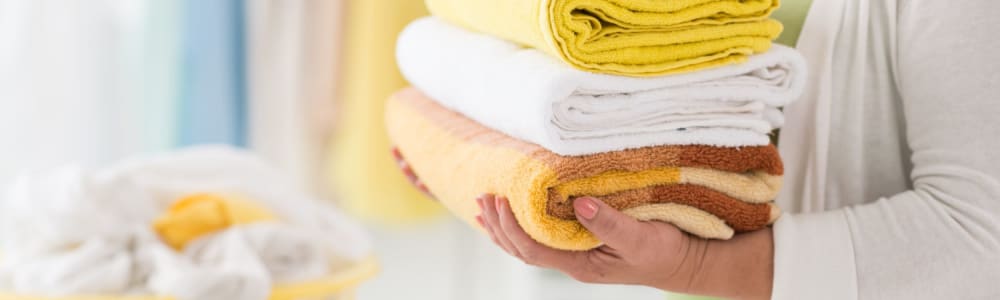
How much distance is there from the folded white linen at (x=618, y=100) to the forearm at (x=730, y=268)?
72mm

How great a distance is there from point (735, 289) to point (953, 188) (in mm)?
158

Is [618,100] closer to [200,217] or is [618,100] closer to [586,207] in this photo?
[586,207]

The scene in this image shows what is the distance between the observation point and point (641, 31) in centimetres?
65

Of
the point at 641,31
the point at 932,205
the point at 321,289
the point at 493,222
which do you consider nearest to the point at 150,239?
the point at 321,289

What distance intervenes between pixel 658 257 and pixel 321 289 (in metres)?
0.50

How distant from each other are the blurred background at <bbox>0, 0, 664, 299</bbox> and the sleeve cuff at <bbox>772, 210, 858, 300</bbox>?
0.91 metres

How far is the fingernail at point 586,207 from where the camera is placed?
63cm

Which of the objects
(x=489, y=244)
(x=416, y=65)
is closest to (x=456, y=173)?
(x=416, y=65)

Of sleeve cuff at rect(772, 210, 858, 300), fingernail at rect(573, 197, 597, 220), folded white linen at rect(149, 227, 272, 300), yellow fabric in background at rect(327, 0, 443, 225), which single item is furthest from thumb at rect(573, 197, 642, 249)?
yellow fabric in background at rect(327, 0, 443, 225)

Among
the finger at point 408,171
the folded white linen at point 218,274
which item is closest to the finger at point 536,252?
the finger at point 408,171

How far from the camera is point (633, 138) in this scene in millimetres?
652

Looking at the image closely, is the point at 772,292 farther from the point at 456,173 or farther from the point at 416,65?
the point at 416,65

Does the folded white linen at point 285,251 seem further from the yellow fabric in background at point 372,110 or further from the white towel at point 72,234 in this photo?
the yellow fabric in background at point 372,110

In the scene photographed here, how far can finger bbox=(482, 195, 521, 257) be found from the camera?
667mm
